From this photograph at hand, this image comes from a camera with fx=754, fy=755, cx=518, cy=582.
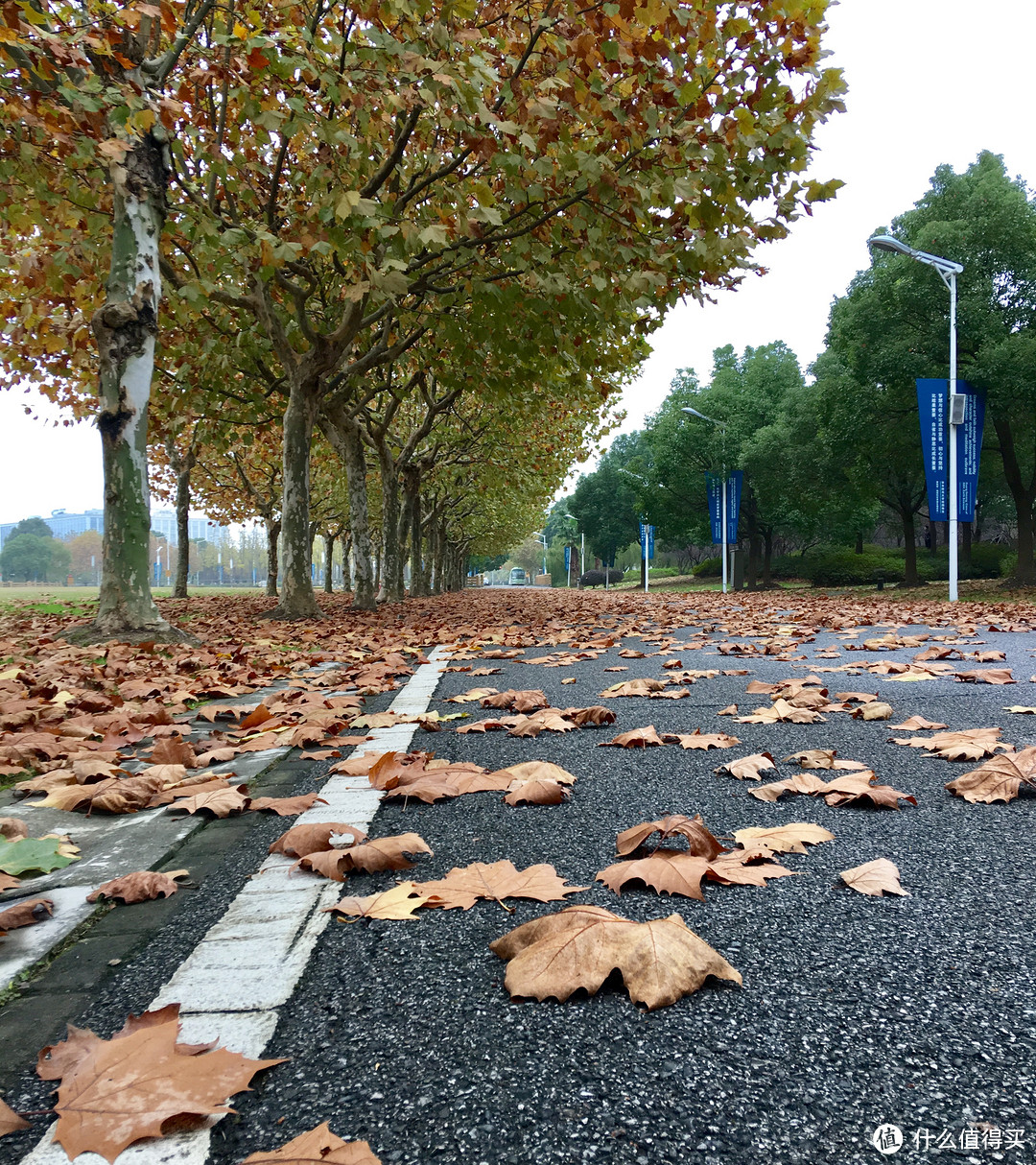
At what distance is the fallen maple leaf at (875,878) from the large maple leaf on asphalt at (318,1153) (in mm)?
1206

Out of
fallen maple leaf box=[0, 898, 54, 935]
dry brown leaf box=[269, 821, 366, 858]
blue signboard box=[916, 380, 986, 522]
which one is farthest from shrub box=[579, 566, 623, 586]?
fallen maple leaf box=[0, 898, 54, 935]

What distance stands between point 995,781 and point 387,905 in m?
1.90

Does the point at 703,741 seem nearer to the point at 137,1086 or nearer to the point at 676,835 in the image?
the point at 676,835

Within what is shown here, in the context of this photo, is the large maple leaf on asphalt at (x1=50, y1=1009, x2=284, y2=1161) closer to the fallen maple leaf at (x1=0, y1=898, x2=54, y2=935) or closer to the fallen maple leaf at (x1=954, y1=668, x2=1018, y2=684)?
the fallen maple leaf at (x1=0, y1=898, x2=54, y2=935)

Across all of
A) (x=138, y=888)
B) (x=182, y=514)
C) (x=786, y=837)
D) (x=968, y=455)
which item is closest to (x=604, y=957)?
(x=786, y=837)

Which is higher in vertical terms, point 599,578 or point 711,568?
point 711,568

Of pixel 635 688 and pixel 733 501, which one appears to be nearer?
pixel 635 688

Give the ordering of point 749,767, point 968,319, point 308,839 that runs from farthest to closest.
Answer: point 968,319 < point 749,767 < point 308,839

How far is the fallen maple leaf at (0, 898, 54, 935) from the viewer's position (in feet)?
5.39

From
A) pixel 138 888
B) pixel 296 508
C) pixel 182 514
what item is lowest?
pixel 138 888

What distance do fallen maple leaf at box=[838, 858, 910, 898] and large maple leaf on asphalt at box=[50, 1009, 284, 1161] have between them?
1274 mm

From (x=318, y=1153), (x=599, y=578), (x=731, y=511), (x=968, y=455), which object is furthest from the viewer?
(x=599, y=578)

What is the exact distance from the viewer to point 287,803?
7.85 feet

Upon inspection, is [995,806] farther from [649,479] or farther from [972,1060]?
[649,479]
